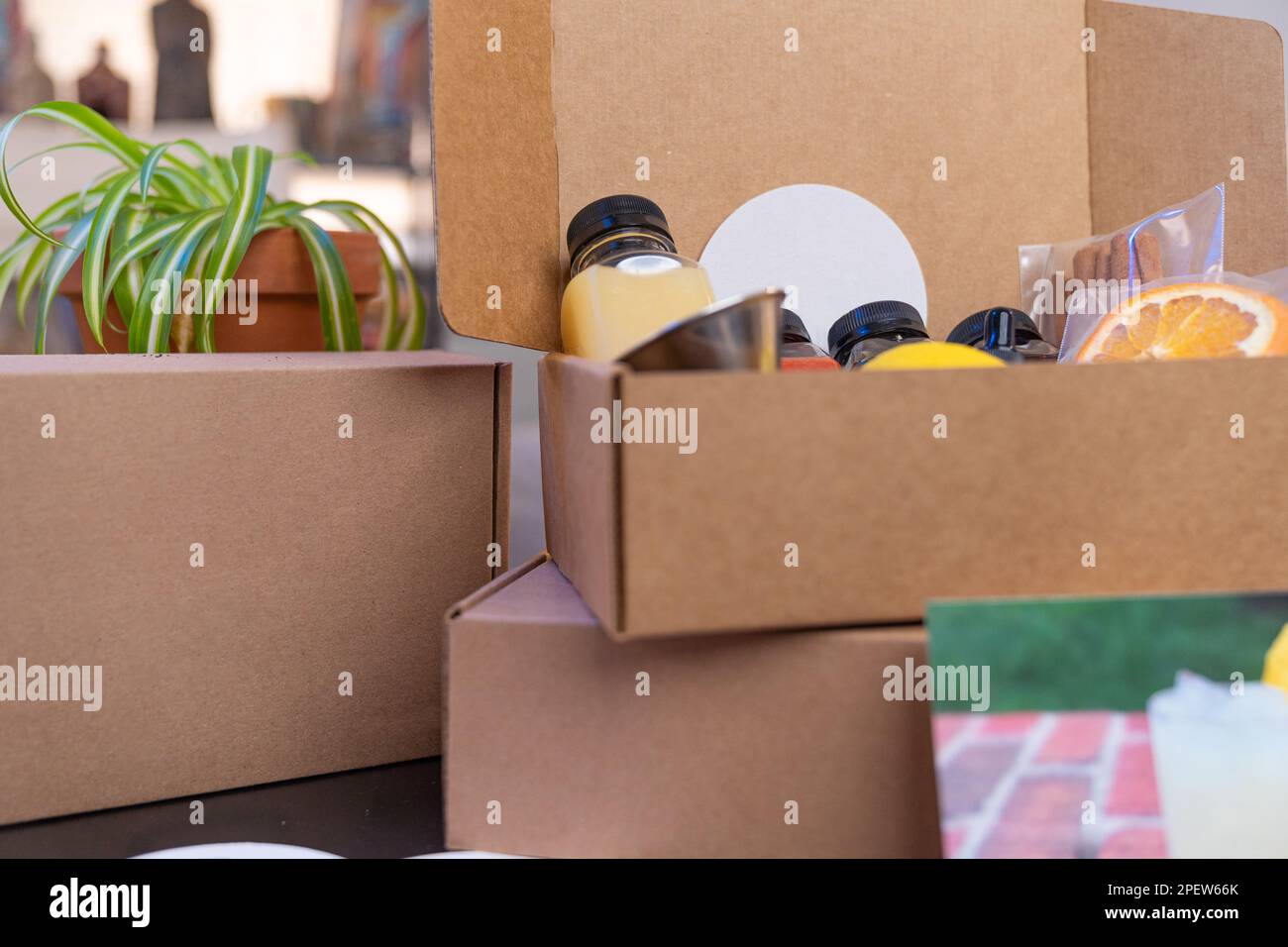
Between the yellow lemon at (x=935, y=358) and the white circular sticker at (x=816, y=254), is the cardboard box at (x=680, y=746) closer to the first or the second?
the yellow lemon at (x=935, y=358)

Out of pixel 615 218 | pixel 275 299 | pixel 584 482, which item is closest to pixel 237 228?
pixel 275 299

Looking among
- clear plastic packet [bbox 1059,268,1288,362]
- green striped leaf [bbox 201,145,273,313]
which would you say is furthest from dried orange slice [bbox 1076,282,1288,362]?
green striped leaf [bbox 201,145,273,313]

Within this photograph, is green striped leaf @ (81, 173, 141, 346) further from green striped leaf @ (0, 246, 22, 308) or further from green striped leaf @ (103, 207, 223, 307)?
green striped leaf @ (0, 246, 22, 308)

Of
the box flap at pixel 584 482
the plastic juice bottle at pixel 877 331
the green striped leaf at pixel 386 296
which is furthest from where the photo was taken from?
the green striped leaf at pixel 386 296

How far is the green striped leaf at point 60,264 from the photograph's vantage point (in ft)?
2.55

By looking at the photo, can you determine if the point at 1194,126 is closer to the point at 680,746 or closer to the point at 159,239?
the point at 680,746

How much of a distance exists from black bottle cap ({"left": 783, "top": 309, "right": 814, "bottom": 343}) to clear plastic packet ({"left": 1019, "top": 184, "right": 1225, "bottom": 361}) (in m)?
0.19

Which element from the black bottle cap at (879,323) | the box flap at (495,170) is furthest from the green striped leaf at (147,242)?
the black bottle cap at (879,323)

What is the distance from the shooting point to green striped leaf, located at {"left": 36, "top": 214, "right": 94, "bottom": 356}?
2.55ft

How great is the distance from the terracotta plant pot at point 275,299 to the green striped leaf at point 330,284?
1 centimetres

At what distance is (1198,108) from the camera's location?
3.16 feet

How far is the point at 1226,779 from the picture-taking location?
463 millimetres
